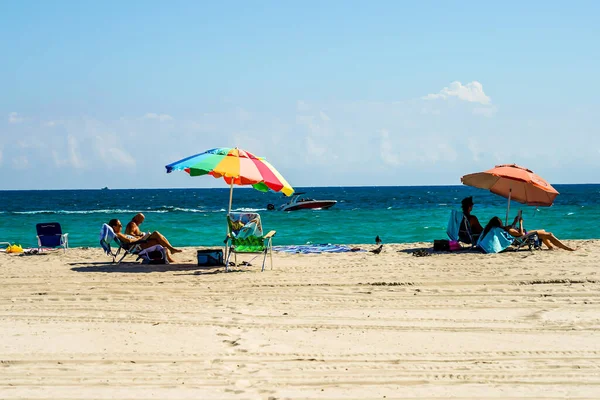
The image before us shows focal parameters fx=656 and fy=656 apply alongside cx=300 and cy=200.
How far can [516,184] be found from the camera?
498 inches

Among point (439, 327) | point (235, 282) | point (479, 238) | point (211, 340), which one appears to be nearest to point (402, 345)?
point (439, 327)

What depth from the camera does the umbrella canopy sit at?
30.3 feet

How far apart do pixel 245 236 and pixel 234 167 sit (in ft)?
3.39

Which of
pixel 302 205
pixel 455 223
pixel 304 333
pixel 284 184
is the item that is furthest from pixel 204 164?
pixel 302 205

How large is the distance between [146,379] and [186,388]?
0.36 m

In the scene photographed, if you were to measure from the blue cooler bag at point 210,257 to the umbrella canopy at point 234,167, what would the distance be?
1.12 meters

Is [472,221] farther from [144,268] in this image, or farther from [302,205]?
[302,205]

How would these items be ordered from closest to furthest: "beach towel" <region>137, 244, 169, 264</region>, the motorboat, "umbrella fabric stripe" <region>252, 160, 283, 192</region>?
"umbrella fabric stripe" <region>252, 160, 283, 192</region> → "beach towel" <region>137, 244, 169, 264</region> → the motorboat

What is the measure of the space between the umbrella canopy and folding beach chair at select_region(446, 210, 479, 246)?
12.2ft

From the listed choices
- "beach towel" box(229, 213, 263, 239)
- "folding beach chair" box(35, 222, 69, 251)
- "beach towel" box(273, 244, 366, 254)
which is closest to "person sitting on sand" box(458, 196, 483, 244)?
"beach towel" box(273, 244, 366, 254)

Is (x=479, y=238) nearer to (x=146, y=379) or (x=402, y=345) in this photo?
(x=402, y=345)

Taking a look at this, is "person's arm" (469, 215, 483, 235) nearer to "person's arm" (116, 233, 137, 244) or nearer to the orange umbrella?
the orange umbrella

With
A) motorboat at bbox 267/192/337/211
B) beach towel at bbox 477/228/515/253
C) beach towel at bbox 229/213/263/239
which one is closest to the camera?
beach towel at bbox 229/213/263/239

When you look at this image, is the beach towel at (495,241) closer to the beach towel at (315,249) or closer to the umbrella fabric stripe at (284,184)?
the beach towel at (315,249)
